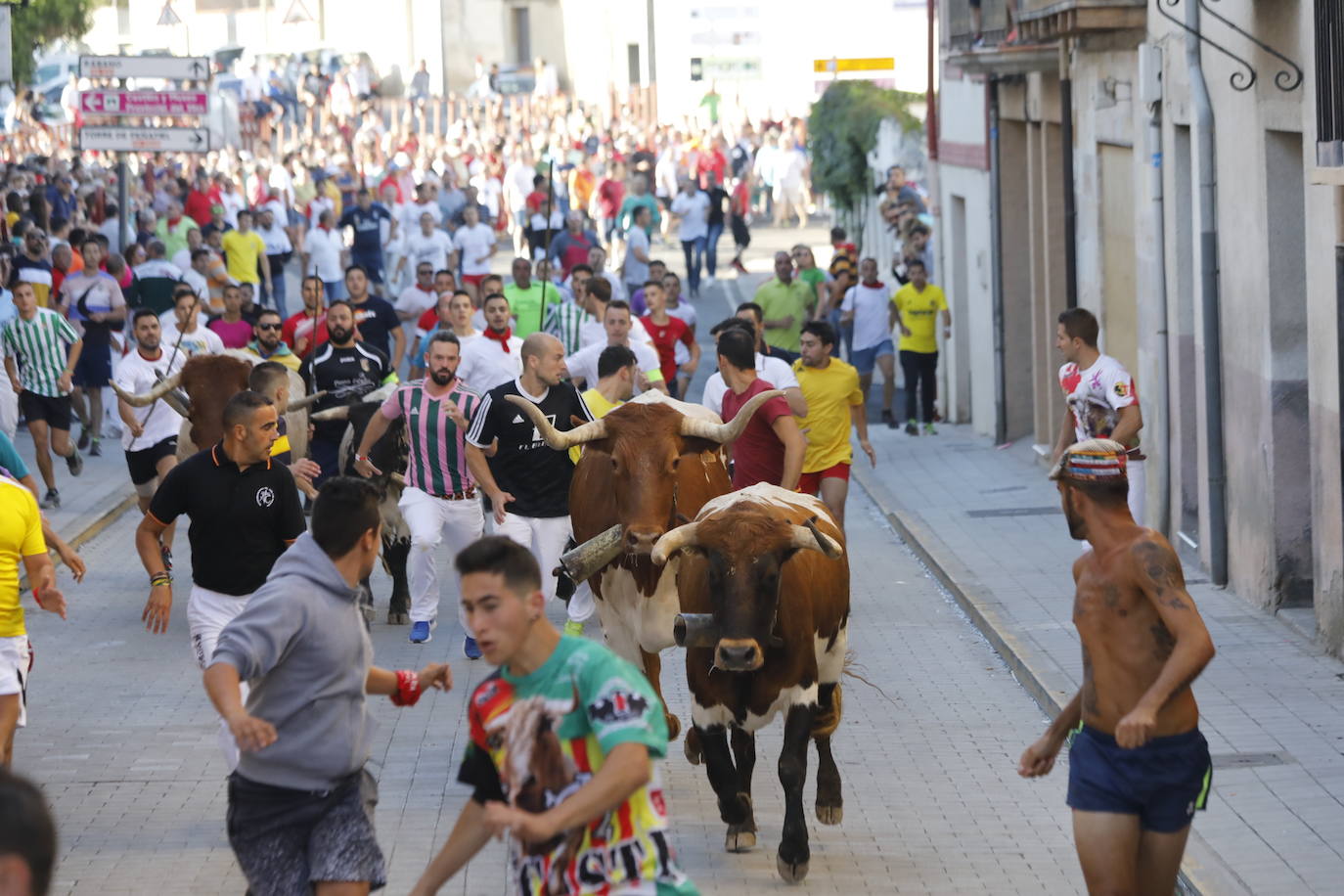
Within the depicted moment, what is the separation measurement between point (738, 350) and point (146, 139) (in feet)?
49.1

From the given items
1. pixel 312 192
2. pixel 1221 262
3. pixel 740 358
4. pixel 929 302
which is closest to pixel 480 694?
pixel 740 358

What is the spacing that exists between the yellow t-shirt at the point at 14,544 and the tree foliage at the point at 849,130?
1049 inches

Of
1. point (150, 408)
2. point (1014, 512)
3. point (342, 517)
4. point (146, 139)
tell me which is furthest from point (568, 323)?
point (342, 517)

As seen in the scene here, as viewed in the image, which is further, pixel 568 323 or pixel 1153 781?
pixel 568 323

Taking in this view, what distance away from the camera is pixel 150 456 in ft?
50.6

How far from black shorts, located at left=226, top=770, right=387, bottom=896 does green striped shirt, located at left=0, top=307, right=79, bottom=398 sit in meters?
13.2

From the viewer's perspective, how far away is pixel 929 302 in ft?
77.4

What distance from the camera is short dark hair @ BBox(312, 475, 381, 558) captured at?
20.9 feet

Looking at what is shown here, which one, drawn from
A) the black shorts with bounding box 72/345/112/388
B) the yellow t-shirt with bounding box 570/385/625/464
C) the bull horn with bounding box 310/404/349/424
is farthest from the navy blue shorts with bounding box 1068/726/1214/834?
the black shorts with bounding box 72/345/112/388

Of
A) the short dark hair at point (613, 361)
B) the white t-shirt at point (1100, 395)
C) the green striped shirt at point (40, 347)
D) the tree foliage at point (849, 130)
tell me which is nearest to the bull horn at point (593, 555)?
the short dark hair at point (613, 361)

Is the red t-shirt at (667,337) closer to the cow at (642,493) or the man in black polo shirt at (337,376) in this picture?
the man in black polo shirt at (337,376)

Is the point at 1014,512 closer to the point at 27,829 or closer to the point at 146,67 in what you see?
the point at 146,67

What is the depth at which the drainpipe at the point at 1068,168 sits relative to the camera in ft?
63.7

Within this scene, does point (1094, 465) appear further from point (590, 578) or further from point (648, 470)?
Answer: point (590, 578)
